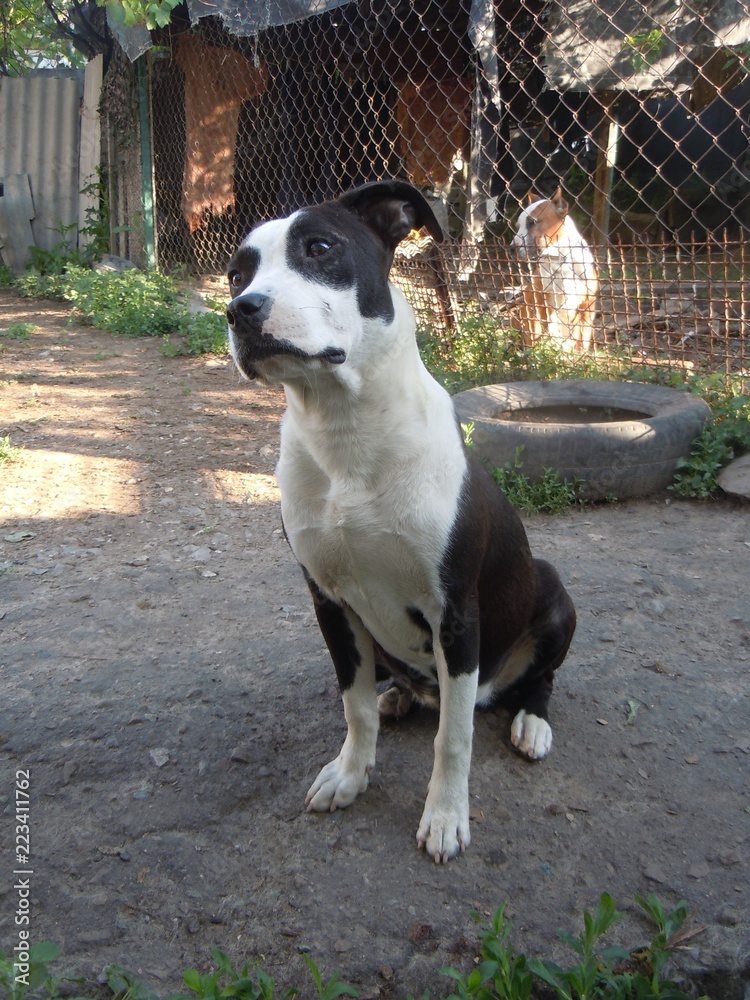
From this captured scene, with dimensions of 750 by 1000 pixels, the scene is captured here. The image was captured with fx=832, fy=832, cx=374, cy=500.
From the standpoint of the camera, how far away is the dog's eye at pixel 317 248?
1837 millimetres

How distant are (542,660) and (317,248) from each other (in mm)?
1304

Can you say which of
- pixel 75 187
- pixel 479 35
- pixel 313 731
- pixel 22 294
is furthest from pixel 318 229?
pixel 75 187

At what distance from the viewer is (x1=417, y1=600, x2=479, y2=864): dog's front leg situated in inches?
75.7

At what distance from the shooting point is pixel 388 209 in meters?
2.07

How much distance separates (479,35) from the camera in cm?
515

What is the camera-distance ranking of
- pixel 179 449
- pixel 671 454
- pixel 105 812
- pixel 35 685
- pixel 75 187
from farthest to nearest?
1. pixel 75 187
2. pixel 179 449
3. pixel 671 454
4. pixel 35 685
5. pixel 105 812

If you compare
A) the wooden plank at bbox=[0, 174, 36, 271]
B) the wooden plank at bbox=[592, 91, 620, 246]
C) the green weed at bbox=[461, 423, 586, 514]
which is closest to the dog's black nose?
the green weed at bbox=[461, 423, 586, 514]

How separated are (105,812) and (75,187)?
8.96 m

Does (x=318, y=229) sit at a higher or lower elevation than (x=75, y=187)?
lower

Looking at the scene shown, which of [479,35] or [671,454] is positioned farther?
[479,35]

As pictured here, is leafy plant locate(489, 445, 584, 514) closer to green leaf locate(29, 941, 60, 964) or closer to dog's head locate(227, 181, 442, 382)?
dog's head locate(227, 181, 442, 382)

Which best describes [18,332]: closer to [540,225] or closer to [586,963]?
[540,225]

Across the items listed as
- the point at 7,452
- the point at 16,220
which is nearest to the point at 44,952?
the point at 7,452

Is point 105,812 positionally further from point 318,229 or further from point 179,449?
point 179,449
